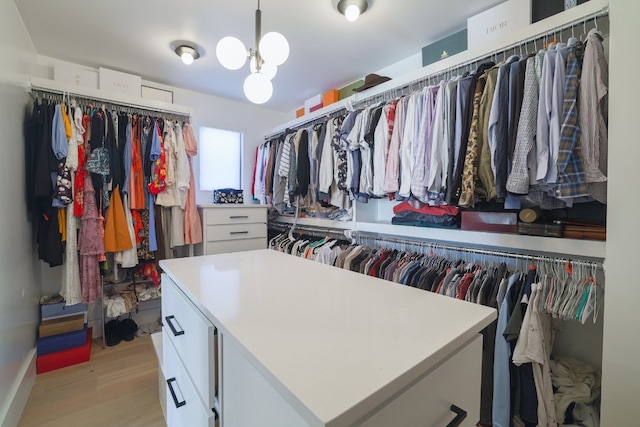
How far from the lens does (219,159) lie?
3.27m

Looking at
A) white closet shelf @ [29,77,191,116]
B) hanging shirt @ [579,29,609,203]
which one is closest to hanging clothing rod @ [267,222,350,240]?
white closet shelf @ [29,77,191,116]

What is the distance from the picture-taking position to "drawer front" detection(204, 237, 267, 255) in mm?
2582

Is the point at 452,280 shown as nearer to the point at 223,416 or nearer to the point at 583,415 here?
the point at 583,415

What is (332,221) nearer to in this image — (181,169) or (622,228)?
(181,169)

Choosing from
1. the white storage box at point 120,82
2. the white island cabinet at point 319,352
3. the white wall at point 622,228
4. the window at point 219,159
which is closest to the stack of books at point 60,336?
the window at point 219,159

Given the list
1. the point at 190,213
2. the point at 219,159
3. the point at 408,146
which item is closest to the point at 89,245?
A: the point at 190,213

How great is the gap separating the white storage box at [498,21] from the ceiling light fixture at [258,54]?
1191 mm

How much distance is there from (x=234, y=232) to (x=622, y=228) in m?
2.61

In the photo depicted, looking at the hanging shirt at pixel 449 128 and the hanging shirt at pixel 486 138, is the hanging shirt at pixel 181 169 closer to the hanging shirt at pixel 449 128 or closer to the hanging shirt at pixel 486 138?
the hanging shirt at pixel 449 128

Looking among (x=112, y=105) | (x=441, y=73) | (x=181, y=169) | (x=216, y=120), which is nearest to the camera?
(x=441, y=73)

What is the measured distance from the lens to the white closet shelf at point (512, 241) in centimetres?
116

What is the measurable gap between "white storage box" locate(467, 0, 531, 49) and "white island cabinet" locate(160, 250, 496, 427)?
158 centimetres

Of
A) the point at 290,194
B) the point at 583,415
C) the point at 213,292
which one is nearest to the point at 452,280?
the point at 583,415

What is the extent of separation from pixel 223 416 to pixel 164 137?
2440 millimetres
